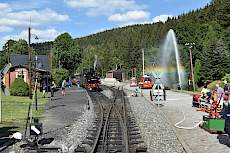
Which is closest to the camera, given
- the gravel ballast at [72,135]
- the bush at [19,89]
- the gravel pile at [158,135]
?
the gravel pile at [158,135]

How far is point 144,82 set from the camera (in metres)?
58.2

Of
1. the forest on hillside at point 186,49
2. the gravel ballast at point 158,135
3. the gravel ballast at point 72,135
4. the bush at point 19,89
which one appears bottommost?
the gravel ballast at point 72,135

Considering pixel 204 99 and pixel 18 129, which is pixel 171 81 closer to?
pixel 204 99

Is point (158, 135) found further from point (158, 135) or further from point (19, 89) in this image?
point (19, 89)

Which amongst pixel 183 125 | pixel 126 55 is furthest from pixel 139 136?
pixel 126 55

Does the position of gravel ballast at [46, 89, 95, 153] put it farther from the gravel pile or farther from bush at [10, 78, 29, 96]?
bush at [10, 78, 29, 96]

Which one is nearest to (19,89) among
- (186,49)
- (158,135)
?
(158,135)

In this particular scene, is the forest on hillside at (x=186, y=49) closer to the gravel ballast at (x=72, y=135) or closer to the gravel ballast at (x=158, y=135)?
the gravel ballast at (x=158, y=135)

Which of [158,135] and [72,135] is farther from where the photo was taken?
[72,135]

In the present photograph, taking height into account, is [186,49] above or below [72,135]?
above

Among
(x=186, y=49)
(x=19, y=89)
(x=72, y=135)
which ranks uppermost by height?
(x=186, y=49)

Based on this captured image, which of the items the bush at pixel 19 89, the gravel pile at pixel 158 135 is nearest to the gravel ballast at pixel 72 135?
the gravel pile at pixel 158 135

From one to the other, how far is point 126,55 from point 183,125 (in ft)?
416

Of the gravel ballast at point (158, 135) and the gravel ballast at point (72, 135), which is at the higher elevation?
the gravel ballast at point (158, 135)
